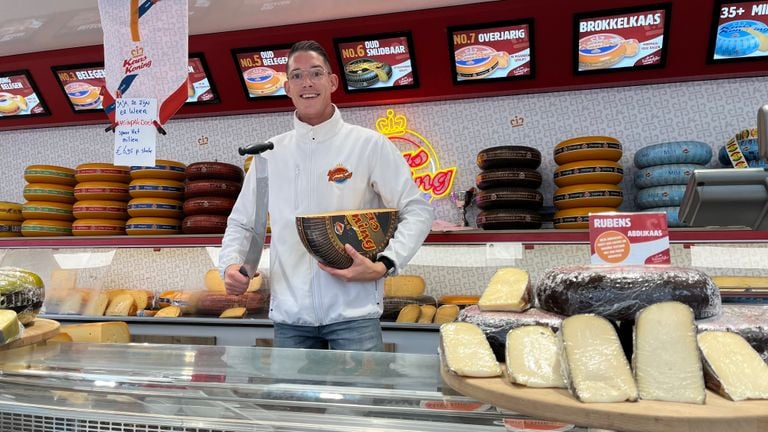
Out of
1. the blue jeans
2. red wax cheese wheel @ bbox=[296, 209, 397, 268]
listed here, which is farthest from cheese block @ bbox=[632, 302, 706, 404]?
the blue jeans

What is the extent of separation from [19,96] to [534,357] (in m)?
5.58

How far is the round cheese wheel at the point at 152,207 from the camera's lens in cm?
381

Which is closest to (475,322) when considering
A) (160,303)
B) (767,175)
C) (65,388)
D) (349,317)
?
(767,175)

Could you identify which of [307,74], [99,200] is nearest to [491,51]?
[307,74]

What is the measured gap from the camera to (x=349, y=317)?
6.53 feet

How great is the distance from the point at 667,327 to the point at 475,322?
39 cm

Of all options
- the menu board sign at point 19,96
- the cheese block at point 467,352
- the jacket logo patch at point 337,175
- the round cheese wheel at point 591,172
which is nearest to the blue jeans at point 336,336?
the jacket logo patch at point 337,175

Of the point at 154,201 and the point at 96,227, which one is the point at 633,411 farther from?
the point at 96,227

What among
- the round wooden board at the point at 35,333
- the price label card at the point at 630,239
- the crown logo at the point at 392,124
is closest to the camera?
the price label card at the point at 630,239

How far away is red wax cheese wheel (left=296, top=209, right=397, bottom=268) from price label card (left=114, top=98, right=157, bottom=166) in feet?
5.18

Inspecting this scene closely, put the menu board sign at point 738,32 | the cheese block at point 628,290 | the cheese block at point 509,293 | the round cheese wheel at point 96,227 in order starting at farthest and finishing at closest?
the round cheese wheel at point 96,227 < the menu board sign at point 738,32 < the cheese block at point 509,293 < the cheese block at point 628,290

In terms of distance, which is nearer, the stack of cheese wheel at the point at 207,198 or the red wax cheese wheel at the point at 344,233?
the red wax cheese wheel at the point at 344,233

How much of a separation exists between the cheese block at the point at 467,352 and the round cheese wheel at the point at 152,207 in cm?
307

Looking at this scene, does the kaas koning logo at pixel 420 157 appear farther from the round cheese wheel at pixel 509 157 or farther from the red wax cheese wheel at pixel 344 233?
the red wax cheese wheel at pixel 344 233
